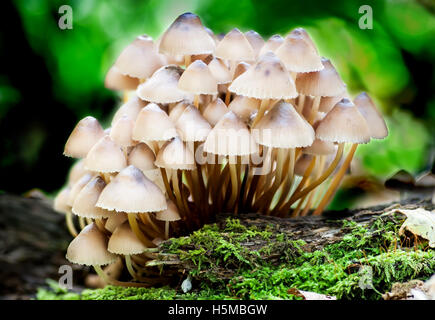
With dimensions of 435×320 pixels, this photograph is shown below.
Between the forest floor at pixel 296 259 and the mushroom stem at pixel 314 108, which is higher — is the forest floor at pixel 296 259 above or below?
below

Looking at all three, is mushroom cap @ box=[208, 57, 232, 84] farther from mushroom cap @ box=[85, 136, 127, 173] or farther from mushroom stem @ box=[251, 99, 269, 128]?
mushroom cap @ box=[85, 136, 127, 173]

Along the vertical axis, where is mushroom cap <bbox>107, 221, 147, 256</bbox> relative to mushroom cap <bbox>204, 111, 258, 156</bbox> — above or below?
below

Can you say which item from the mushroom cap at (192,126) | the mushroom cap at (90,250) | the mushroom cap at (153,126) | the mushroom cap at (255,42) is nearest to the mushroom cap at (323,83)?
the mushroom cap at (255,42)

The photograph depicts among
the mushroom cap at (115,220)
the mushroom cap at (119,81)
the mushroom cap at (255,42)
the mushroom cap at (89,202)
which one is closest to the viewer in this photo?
the mushroom cap at (89,202)

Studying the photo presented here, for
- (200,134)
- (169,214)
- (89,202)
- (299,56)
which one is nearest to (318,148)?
(299,56)

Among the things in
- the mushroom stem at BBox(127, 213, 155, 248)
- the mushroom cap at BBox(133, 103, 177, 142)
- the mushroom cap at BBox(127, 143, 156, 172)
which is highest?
the mushroom cap at BBox(133, 103, 177, 142)

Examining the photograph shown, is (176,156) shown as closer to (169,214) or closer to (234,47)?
(169,214)

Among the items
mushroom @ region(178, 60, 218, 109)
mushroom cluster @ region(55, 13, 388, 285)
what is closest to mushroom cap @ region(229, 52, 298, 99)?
mushroom cluster @ region(55, 13, 388, 285)

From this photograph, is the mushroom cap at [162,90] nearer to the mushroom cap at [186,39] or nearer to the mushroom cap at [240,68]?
the mushroom cap at [186,39]
